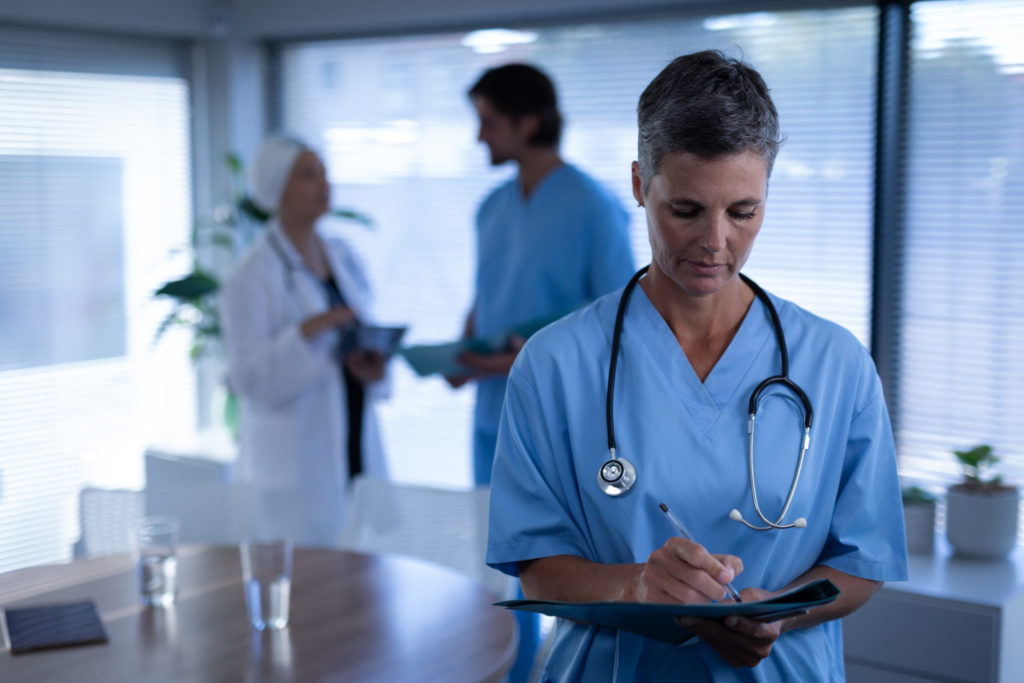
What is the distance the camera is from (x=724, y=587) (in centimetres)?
115

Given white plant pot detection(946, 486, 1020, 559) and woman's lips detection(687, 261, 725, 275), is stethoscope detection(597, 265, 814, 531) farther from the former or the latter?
white plant pot detection(946, 486, 1020, 559)

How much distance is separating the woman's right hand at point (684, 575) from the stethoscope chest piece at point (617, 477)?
0.12 metres

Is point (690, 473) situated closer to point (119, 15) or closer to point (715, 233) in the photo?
point (715, 233)

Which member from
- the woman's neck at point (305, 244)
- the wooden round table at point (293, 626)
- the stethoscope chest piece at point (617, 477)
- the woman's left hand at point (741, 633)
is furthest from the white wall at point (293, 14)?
the woman's left hand at point (741, 633)

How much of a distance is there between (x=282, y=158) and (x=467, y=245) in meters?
1.03

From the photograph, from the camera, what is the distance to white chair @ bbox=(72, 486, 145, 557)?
2980 mm

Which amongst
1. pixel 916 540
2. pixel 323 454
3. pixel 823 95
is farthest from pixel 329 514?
pixel 823 95

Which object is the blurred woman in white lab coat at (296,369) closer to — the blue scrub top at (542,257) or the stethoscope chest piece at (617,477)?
the blue scrub top at (542,257)

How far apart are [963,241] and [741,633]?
2.28m

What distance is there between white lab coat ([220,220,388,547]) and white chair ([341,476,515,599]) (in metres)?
0.30

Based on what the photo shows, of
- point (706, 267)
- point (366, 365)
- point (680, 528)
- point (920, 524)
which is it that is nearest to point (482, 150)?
point (366, 365)

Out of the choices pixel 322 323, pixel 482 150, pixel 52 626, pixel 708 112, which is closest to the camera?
pixel 708 112

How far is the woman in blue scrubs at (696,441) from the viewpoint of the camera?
1.24 metres

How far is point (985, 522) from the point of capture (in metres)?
2.56
